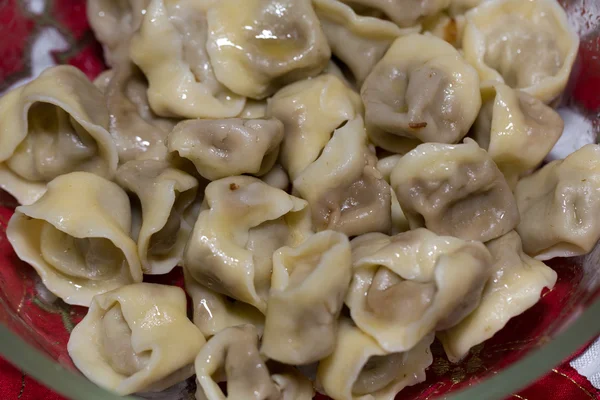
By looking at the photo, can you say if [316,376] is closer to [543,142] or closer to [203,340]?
[203,340]

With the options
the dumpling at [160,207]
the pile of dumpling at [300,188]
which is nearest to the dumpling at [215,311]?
the pile of dumpling at [300,188]

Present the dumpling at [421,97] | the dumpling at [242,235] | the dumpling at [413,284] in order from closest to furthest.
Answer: the dumpling at [413,284] < the dumpling at [242,235] < the dumpling at [421,97]

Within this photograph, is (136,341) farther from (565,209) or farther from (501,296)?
(565,209)

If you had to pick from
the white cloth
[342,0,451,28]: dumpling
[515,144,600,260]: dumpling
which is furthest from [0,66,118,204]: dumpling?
the white cloth

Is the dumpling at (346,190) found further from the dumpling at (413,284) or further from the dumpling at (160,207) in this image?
the dumpling at (160,207)

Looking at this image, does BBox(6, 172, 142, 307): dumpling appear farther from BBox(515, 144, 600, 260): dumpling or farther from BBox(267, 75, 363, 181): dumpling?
BBox(515, 144, 600, 260): dumpling

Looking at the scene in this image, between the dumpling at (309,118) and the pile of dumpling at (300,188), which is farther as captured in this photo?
the dumpling at (309,118)
